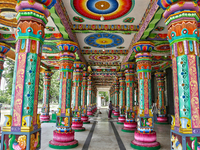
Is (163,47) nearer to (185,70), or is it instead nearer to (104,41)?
(104,41)

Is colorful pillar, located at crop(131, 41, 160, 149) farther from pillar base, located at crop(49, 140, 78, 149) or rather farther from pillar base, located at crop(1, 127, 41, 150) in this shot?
pillar base, located at crop(1, 127, 41, 150)

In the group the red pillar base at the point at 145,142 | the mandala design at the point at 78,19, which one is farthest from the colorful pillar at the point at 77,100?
the mandala design at the point at 78,19

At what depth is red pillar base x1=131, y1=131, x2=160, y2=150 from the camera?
5.87m

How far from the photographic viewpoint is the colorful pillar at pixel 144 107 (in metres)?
6.10

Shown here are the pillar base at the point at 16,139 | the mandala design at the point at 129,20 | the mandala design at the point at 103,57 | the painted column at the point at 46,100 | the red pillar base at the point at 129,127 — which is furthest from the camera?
the painted column at the point at 46,100

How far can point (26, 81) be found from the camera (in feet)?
10.3

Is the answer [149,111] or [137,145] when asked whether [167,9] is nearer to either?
[149,111]

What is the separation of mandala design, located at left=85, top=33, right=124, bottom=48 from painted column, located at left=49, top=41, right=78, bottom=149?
1482mm

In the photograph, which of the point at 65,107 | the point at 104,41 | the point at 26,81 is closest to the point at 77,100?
the point at 65,107

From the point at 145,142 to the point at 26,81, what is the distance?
4.98m

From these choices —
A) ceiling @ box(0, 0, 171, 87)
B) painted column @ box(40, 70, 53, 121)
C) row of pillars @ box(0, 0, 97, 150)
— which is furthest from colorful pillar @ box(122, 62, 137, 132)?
painted column @ box(40, 70, 53, 121)

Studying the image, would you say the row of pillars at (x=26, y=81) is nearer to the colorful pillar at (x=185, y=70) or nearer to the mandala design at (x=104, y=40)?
the colorful pillar at (x=185, y=70)

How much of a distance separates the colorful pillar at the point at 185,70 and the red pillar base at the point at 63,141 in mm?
4042

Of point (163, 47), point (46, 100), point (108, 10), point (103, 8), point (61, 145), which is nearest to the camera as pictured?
point (103, 8)
